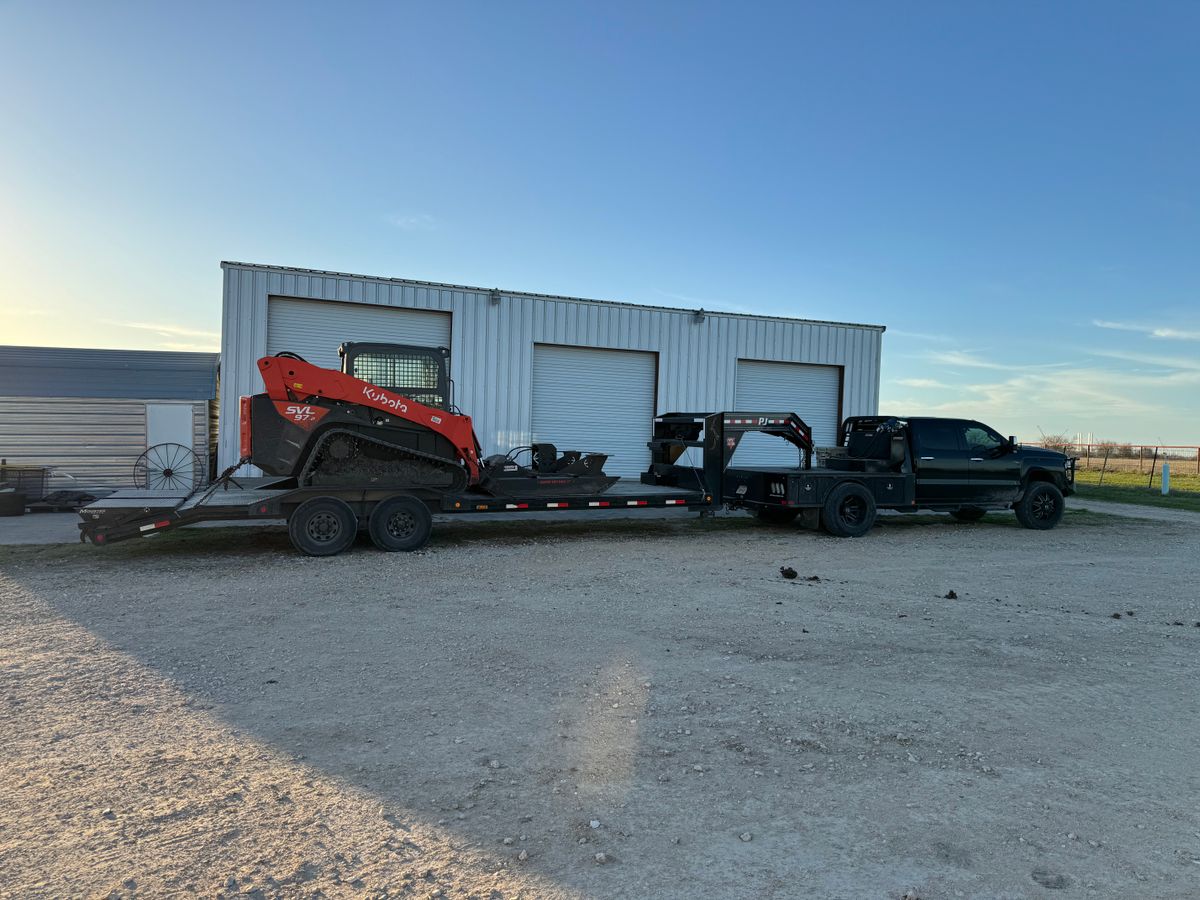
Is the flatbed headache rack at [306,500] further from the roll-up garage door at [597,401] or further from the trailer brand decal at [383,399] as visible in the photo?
the roll-up garage door at [597,401]

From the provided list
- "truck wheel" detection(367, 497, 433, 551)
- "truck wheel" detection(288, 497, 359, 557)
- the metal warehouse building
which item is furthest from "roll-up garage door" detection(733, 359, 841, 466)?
"truck wheel" detection(288, 497, 359, 557)

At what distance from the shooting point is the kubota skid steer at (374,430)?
1018 cm

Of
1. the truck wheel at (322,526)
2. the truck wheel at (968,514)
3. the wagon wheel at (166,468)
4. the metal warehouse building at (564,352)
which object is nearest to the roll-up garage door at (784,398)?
the metal warehouse building at (564,352)

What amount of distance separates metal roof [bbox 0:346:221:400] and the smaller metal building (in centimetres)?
2

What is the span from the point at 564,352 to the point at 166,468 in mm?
9211

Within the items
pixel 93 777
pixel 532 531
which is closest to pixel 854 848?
pixel 93 777

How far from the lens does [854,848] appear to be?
3312 millimetres

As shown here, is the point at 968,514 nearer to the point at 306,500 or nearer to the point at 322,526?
the point at 322,526

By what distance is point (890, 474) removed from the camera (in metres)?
13.5

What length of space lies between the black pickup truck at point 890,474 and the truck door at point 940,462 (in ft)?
0.06

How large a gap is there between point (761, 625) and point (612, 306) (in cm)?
1276

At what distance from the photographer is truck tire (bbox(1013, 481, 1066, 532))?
14422 mm

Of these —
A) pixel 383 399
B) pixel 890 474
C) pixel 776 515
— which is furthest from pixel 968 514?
pixel 383 399

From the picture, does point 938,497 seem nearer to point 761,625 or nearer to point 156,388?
point 761,625
